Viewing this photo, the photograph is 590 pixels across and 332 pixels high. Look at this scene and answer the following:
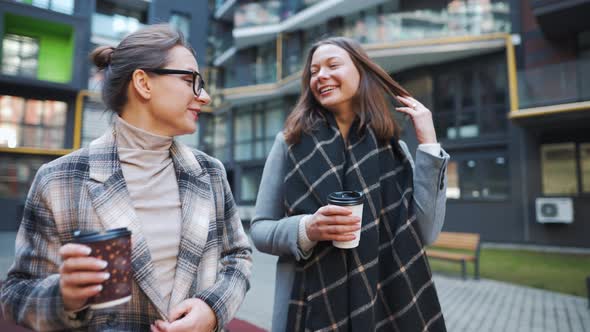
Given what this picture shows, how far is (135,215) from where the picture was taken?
4.08 feet

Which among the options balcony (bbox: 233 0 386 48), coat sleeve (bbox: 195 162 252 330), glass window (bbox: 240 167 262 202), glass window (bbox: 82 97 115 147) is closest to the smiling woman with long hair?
coat sleeve (bbox: 195 162 252 330)

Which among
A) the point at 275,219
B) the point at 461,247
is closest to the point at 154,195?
the point at 275,219

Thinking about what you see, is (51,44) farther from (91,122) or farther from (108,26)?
(91,122)

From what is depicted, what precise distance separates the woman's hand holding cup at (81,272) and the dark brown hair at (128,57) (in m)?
0.70

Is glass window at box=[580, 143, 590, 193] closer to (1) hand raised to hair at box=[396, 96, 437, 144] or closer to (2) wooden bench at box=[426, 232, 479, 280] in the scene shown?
(2) wooden bench at box=[426, 232, 479, 280]

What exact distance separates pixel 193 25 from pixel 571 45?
1325 cm

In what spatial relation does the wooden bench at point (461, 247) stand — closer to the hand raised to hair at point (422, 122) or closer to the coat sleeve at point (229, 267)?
the hand raised to hair at point (422, 122)

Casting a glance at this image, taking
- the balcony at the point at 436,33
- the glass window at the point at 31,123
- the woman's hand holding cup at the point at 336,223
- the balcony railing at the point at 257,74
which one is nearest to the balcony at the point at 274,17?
the balcony railing at the point at 257,74

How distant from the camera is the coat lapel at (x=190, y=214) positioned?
1301 mm

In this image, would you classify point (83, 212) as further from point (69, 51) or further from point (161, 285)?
point (69, 51)

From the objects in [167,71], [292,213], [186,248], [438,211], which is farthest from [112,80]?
[438,211]

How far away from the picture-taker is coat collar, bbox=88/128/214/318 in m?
1.20

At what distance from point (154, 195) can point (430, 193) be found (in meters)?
1.26

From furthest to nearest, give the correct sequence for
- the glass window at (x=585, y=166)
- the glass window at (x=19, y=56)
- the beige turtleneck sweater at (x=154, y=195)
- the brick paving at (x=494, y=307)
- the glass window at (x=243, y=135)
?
the glass window at (x=243, y=135), the glass window at (x=585, y=166), the brick paving at (x=494, y=307), the glass window at (x=19, y=56), the beige turtleneck sweater at (x=154, y=195)
